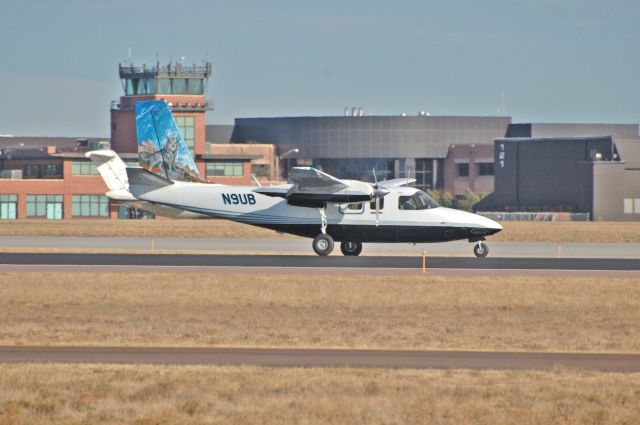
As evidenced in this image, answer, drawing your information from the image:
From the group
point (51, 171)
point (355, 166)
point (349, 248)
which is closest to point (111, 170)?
point (349, 248)

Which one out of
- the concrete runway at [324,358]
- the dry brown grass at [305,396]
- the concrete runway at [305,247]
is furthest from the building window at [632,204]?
the dry brown grass at [305,396]

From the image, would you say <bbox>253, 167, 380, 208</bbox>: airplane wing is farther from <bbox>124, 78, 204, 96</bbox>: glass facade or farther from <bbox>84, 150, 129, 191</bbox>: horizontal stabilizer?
<bbox>124, 78, 204, 96</bbox>: glass facade

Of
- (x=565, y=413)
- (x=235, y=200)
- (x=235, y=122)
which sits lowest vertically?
(x=565, y=413)

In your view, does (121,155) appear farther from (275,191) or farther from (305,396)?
→ (305,396)

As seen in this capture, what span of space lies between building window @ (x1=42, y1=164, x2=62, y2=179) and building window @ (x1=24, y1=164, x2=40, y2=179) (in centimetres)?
148

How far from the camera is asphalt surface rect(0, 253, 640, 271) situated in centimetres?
3944

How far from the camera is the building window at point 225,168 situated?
10888 cm

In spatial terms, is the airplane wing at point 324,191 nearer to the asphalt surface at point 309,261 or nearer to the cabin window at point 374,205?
the cabin window at point 374,205

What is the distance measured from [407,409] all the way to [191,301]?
47.9ft

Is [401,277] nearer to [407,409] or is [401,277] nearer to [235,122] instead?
[407,409]

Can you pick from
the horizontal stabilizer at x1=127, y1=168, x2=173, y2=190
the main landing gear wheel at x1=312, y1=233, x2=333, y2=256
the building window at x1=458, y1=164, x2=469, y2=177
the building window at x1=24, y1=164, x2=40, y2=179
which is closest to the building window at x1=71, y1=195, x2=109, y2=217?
the building window at x1=24, y1=164, x2=40, y2=179

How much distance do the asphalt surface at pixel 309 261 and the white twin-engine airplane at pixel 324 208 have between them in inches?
40.3

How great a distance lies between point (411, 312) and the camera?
28.3m

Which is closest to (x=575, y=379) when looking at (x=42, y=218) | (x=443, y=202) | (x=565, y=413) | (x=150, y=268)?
(x=565, y=413)
